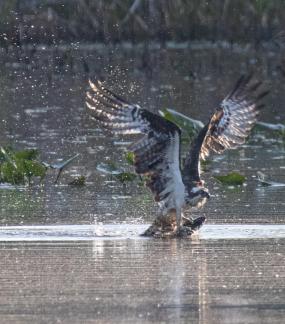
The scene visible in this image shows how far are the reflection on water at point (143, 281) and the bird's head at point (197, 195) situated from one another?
61cm

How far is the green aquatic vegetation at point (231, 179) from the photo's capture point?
1435cm

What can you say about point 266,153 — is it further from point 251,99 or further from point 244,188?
point 251,99

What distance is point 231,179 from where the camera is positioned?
14.4m

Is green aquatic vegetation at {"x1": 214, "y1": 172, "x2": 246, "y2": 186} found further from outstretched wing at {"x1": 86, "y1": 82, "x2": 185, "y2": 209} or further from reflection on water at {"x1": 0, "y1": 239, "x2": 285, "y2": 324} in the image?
reflection on water at {"x1": 0, "y1": 239, "x2": 285, "y2": 324}

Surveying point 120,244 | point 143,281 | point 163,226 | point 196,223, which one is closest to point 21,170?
point 163,226

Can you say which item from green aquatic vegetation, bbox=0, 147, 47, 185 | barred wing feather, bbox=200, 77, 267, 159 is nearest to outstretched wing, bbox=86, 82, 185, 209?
barred wing feather, bbox=200, 77, 267, 159

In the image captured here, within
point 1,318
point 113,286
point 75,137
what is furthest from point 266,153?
point 1,318

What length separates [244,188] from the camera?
14.3 metres

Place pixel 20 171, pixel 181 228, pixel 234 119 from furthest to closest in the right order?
pixel 20 171 < pixel 234 119 < pixel 181 228

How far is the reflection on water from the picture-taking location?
318 inches

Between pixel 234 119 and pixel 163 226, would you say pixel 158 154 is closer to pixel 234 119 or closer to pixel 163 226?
pixel 163 226


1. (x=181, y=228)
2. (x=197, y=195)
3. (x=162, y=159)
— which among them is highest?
(x=162, y=159)

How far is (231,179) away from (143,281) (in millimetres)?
5325

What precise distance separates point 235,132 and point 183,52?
64.6 ft
